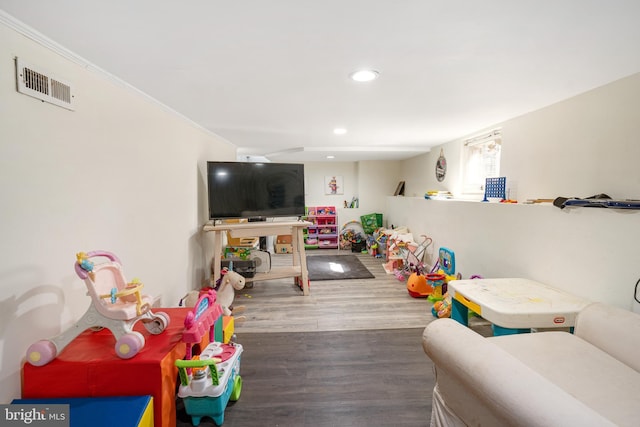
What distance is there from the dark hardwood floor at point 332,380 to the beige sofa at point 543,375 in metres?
0.37

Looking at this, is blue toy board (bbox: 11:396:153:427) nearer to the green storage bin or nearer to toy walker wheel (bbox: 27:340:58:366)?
toy walker wheel (bbox: 27:340:58:366)

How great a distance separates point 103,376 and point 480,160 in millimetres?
3990

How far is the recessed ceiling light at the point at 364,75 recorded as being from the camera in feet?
5.36

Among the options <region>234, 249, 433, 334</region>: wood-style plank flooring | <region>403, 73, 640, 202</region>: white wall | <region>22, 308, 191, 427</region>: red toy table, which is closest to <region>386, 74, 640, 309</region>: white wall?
<region>403, 73, 640, 202</region>: white wall

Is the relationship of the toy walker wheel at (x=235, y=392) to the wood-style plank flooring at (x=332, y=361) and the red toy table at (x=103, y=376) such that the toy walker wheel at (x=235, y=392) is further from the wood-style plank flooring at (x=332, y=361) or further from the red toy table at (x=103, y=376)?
the red toy table at (x=103, y=376)

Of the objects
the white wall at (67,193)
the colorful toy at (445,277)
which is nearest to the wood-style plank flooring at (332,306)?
the colorful toy at (445,277)

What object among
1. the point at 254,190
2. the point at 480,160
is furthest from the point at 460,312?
the point at 254,190

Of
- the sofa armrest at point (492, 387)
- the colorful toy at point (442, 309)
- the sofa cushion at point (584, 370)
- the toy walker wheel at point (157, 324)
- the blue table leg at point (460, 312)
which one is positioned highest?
the sofa armrest at point (492, 387)

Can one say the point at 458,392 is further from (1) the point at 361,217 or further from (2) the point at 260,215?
(1) the point at 361,217

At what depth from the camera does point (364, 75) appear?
1670mm

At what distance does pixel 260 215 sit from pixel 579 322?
2.91 meters

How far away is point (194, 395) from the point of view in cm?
144

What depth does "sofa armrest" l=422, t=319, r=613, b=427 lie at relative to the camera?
0.76 m

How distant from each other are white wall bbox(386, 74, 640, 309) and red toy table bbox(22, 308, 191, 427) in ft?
8.50
